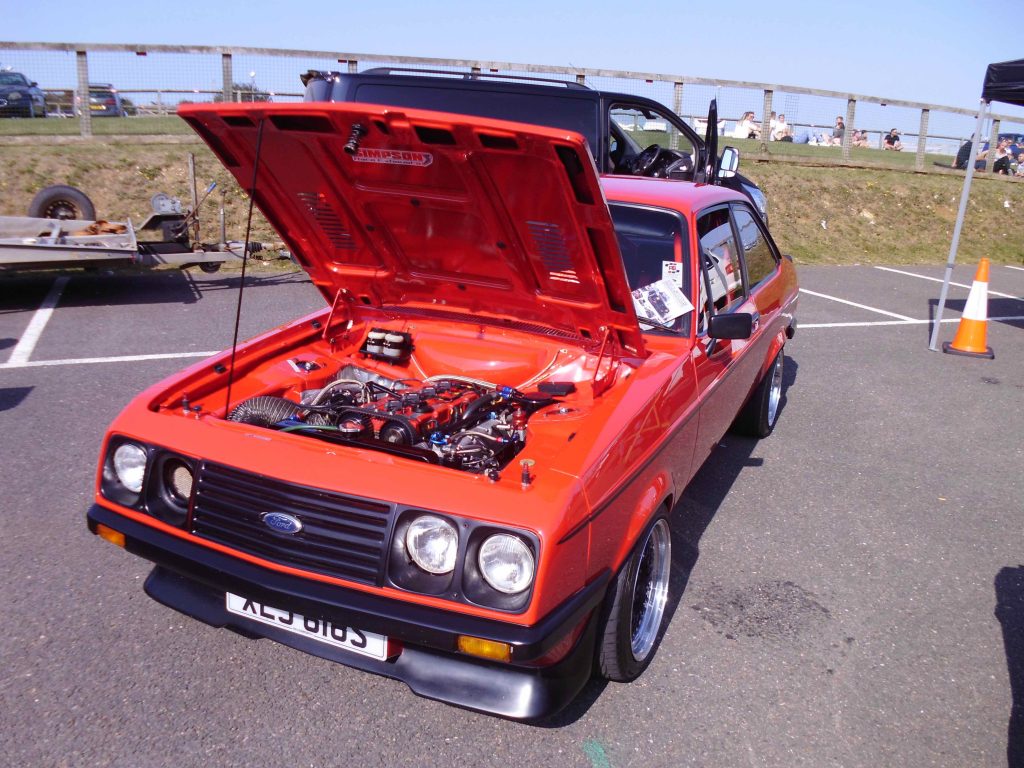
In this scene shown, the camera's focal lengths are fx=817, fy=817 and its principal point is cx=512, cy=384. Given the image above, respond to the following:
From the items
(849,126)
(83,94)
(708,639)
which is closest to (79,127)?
(83,94)

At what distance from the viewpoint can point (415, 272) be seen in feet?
11.7

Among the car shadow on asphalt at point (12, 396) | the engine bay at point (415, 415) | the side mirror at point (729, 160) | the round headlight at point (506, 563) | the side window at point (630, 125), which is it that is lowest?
the car shadow on asphalt at point (12, 396)

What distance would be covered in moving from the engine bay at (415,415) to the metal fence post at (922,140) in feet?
61.9

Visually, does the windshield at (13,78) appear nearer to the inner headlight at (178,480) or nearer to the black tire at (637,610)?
the inner headlight at (178,480)

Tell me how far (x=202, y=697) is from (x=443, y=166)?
6.37 feet

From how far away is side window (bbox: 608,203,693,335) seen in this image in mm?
3490

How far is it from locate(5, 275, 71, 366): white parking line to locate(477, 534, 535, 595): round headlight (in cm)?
514

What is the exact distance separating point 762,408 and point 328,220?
9.91 feet

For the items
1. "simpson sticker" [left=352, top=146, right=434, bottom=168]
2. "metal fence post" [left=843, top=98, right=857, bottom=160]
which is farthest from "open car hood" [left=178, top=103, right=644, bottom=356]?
"metal fence post" [left=843, top=98, right=857, bottom=160]

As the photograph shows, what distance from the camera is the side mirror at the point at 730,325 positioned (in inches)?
129

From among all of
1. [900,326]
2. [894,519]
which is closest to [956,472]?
[894,519]

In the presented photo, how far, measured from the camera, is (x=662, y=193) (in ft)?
12.7

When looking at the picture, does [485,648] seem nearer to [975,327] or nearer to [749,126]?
[975,327]

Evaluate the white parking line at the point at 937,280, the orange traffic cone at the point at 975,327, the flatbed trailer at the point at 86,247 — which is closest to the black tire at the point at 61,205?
the flatbed trailer at the point at 86,247
